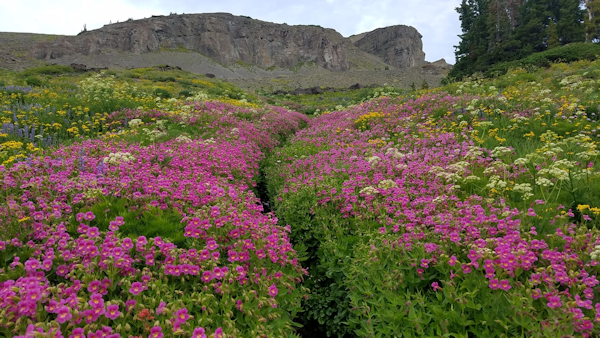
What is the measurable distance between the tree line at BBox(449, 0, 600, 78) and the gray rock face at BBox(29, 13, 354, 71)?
105473 mm

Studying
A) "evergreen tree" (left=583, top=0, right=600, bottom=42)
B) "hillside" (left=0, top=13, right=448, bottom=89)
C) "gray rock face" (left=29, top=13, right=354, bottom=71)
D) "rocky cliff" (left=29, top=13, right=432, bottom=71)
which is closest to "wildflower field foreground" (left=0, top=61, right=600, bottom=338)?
"evergreen tree" (left=583, top=0, right=600, bottom=42)

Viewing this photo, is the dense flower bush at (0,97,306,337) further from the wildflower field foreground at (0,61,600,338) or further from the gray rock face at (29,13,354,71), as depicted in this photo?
the gray rock face at (29,13,354,71)

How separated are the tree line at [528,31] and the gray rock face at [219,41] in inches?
4152

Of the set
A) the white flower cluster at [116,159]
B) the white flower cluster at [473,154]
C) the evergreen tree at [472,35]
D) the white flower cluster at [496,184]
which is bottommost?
the white flower cluster at [116,159]

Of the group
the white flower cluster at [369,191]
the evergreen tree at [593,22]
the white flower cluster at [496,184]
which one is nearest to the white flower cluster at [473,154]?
the white flower cluster at [496,184]

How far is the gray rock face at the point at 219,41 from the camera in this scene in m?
110

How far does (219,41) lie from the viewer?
137 metres

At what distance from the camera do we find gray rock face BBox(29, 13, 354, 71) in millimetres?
110000

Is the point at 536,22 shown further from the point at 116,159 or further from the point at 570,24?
the point at 116,159

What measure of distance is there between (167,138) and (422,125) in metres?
7.79

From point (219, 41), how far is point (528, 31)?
11820cm

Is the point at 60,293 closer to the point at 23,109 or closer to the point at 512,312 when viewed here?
the point at 512,312

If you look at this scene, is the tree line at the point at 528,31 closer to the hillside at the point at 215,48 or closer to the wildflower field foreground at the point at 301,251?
the hillside at the point at 215,48

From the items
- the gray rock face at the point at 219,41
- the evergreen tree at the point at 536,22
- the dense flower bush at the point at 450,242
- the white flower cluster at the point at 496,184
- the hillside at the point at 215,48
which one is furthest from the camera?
the gray rock face at the point at 219,41
